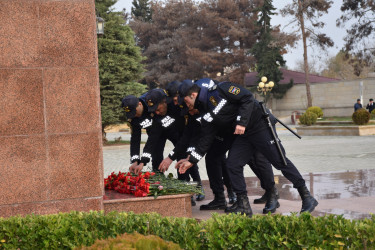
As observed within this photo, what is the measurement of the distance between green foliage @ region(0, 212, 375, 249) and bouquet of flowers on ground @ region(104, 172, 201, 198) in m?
1.38

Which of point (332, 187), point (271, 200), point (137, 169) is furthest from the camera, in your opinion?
point (332, 187)

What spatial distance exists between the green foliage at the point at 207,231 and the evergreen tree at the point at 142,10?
60.0 meters

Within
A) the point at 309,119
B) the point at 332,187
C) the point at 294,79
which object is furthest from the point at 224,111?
the point at 294,79

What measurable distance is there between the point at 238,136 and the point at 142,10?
193ft

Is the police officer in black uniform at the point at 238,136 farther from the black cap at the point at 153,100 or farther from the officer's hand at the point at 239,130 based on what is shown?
the black cap at the point at 153,100

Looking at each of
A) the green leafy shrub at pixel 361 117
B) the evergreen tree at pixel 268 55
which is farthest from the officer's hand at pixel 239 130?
the evergreen tree at pixel 268 55

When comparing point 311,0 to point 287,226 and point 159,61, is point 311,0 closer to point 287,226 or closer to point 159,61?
point 159,61

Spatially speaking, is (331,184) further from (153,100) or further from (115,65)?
(115,65)

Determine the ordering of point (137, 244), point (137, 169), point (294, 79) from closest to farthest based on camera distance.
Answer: point (137, 244) → point (137, 169) → point (294, 79)

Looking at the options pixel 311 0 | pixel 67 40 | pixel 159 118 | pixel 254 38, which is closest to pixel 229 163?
pixel 159 118

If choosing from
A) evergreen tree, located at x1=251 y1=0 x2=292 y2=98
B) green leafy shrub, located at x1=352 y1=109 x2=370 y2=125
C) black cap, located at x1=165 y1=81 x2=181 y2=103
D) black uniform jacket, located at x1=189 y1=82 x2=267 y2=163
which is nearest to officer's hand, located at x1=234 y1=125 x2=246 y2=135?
black uniform jacket, located at x1=189 y1=82 x2=267 y2=163

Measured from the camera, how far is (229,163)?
530 cm

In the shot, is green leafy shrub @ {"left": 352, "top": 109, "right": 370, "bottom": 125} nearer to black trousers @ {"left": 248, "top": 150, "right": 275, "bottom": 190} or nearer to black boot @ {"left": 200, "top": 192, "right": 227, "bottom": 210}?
black trousers @ {"left": 248, "top": 150, "right": 275, "bottom": 190}

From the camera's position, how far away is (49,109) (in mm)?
4707
